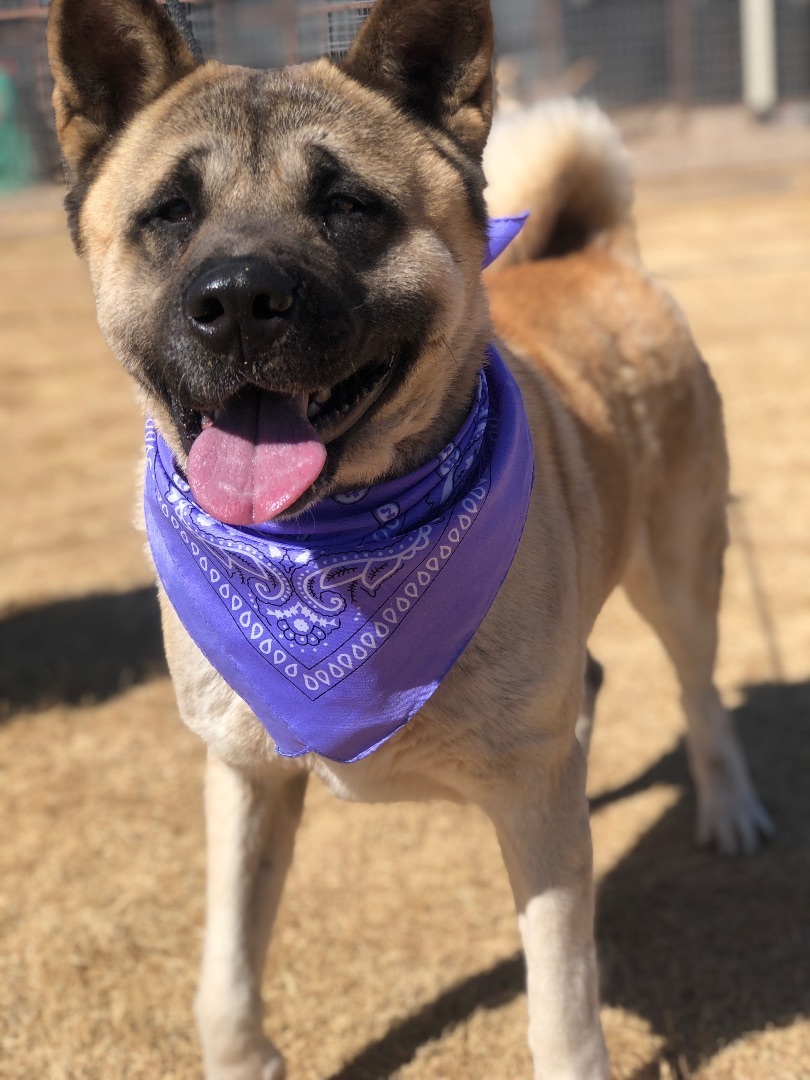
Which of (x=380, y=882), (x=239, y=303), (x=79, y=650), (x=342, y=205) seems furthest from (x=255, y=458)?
(x=79, y=650)

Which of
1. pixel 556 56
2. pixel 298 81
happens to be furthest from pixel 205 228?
pixel 556 56

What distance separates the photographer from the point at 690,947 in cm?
285

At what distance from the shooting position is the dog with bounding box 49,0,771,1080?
191cm

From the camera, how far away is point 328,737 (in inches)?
82.4

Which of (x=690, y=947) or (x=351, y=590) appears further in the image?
(x=690, y=947)

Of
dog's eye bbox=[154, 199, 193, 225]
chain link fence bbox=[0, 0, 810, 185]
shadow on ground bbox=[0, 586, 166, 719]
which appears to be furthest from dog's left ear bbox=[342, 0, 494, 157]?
chain link fence bbox=[0, 0, 810, 185]

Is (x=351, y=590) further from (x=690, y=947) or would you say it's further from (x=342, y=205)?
(x=690, y=947)

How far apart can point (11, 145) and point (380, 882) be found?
20178 mm

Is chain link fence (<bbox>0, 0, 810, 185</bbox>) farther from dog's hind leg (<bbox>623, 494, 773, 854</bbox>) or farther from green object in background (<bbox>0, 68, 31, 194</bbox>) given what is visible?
dog's hind leg (<bbox>623, 494, 773, 854</bbox>)

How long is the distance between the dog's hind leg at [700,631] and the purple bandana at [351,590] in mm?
1054

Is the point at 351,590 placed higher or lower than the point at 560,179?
lower

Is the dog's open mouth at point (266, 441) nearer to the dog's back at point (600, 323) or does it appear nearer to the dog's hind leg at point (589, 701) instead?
the dog's back at point (600, 323)

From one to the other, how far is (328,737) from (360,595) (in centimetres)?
26

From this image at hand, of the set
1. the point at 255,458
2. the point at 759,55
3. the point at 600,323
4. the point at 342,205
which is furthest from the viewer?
the point at 759,55
